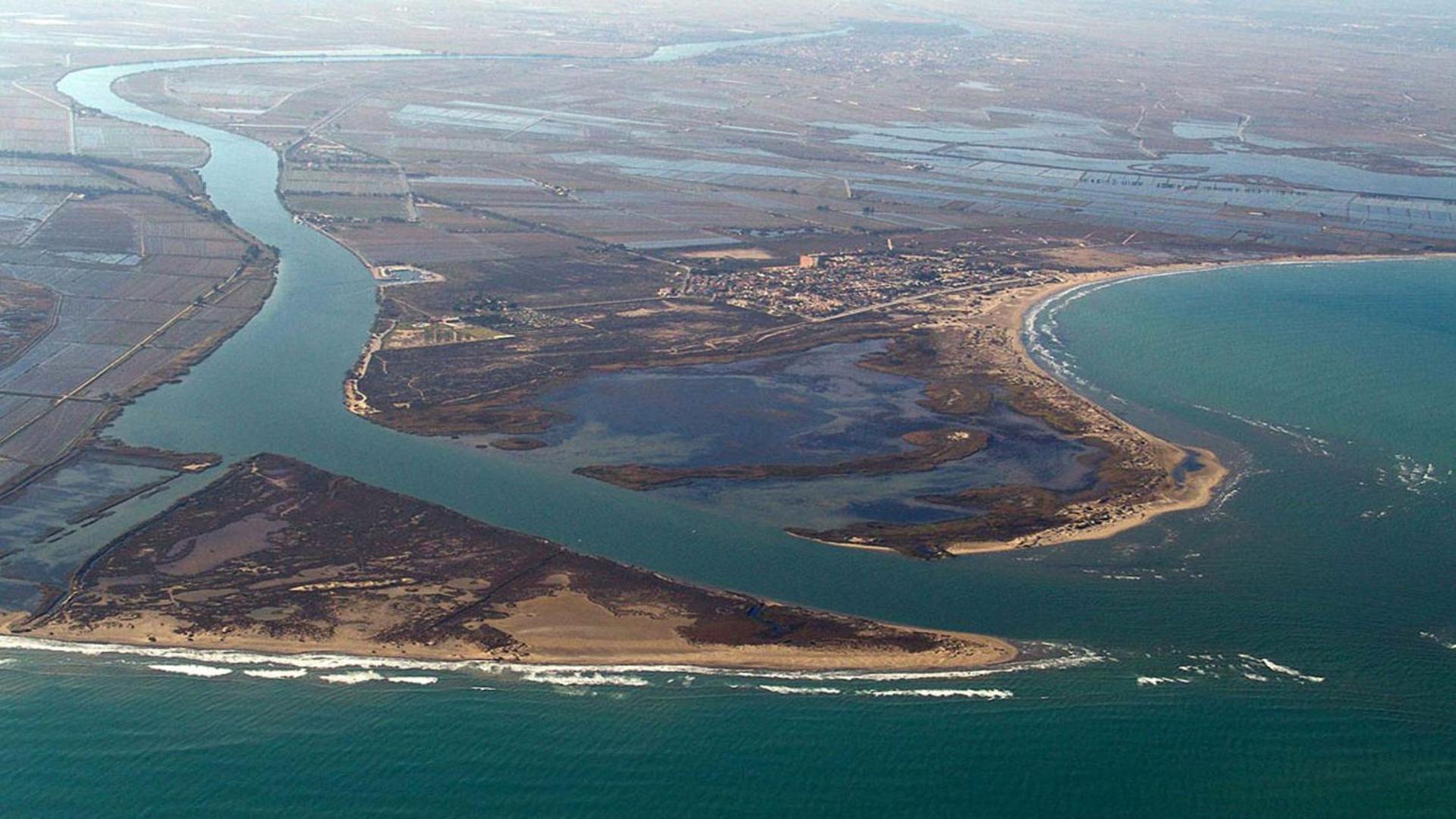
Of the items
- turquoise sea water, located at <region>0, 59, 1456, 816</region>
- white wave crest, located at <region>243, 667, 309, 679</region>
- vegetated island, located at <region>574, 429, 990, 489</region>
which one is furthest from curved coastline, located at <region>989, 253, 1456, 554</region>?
white wave crest, located at <region>243, 667, 309, 679</region>

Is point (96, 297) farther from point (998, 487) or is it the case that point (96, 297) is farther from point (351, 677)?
point (998, 487)

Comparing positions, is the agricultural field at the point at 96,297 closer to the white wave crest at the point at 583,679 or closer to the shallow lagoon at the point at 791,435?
the shallow lagoon at the point at 791,435

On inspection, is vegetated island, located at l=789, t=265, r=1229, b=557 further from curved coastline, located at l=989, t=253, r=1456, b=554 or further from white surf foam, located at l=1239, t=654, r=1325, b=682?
white surf foam, located at l=1239, t=654, r=1325, b=682

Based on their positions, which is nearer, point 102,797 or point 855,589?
point 102,797

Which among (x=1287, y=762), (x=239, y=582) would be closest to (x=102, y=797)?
(x=239, y=582)

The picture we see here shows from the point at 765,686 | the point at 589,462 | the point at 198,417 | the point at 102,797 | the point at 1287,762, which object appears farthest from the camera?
the point at 198,417

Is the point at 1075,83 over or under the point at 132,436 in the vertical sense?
over

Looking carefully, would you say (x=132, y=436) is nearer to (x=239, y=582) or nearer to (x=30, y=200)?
(x=239, y=582)

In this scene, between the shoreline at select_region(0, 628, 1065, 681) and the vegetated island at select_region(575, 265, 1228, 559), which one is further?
the vegetated island at select_region(575, 265, 1228, 559)
